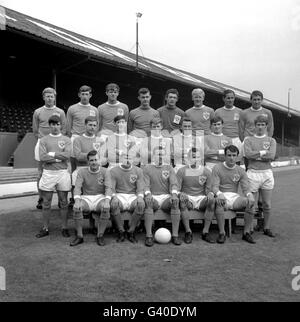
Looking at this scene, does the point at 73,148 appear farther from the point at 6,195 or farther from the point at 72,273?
the point at 6,195

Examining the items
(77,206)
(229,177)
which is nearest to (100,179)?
(77,206)

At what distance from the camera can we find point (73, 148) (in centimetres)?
575

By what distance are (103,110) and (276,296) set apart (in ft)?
13.3

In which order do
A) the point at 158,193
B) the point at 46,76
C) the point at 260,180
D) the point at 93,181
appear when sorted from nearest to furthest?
the point at 93,181, the point at 158,193, the point at 260,180, the point at 46,76

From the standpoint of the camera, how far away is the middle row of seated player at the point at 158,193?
16.6 feet

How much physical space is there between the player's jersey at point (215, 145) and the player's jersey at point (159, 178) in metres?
0.77

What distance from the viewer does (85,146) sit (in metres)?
5.70

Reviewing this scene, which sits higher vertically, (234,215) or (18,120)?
(18,120)

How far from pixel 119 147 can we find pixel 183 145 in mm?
1006

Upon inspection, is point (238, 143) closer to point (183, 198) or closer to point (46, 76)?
point (183, 198)

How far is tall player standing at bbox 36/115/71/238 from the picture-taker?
17.6 ft

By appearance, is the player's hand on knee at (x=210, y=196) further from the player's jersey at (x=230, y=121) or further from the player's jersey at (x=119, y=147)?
the player's jersey at (x=230, y=121)
